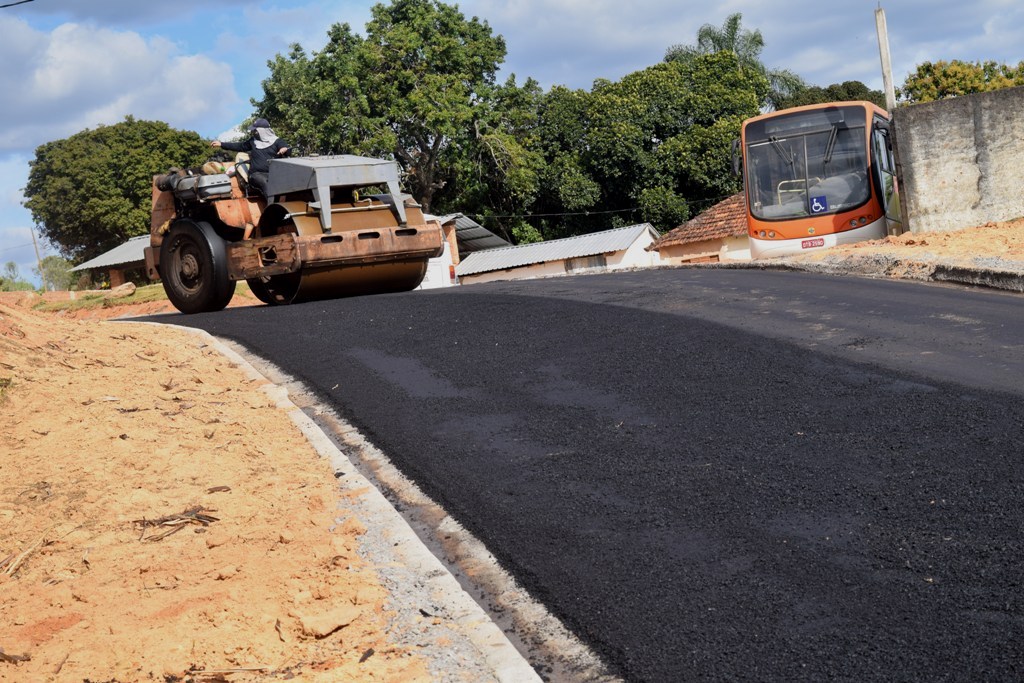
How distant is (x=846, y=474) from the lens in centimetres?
547

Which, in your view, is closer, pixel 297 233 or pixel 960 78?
pixel 297 233

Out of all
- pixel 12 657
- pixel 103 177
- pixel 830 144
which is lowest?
pixel 12 657

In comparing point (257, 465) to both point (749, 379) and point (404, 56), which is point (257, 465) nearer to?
point (749, 379)

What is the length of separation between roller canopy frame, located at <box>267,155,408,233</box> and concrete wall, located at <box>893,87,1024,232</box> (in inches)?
342

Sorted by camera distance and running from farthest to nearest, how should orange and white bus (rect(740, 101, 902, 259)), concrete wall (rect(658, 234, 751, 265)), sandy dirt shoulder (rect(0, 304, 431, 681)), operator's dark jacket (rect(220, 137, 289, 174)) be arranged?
concrete wall (rect(658, 234, 751, 265))
orange and white bus (rect(740, 101, 902, 259))
operator's dark jacket (rect(220, 137, 289, 174))
sandy dirt shoulder (rect(0, 304, 431, 681))

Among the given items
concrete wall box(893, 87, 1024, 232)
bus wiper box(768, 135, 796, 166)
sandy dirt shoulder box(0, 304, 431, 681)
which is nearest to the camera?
sandy dirt shoulder box(0, 304, 431, 681)

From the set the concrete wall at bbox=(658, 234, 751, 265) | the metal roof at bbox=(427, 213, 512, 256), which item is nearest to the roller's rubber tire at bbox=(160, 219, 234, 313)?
the concrete wall at bbox=(658, 234, 751, 265)

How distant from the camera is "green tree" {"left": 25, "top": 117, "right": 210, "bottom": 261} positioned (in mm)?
53719

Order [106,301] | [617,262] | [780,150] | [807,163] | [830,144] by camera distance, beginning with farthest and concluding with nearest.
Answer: [617,262]
[106,301]
[780,150]
[807,163]
[830,144]

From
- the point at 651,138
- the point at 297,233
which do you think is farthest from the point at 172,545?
the point at 651,138

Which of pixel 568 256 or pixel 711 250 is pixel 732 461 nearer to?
pixel 711 250

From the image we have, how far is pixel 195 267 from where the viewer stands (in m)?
14.5

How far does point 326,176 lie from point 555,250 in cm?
2988

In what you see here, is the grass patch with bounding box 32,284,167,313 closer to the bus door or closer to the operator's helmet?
the operator's helmet
